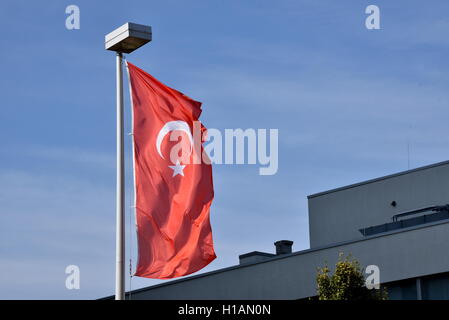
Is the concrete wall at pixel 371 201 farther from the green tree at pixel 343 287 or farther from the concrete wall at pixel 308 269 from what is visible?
the green tree at pixel 343 287

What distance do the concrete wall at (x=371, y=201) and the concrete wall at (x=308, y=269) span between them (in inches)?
310

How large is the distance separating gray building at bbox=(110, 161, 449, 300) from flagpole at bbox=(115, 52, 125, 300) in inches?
697

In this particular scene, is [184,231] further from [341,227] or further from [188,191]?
[341,227]

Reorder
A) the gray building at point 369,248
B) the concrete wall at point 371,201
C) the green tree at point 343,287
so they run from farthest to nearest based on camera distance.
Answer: the concrete wall at point 371,201, the gray building at point 369,248, the green tree at point 343,287

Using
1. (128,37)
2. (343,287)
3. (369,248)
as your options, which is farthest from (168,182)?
(369,248)

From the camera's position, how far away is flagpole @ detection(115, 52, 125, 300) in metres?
15.7

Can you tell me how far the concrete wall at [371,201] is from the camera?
4100 cm

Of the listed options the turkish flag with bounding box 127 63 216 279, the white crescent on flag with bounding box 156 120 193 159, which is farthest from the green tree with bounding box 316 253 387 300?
the white crescent on flag with bounding box 156 120 193 159

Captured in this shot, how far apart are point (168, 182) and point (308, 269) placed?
19.8 m

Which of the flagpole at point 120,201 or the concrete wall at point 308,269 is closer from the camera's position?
the flagpole at point 120,201

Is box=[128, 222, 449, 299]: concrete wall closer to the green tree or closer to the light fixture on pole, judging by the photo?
the green tree

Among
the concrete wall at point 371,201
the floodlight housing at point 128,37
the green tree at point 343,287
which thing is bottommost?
the green tree at point 343,287

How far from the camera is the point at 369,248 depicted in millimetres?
33719

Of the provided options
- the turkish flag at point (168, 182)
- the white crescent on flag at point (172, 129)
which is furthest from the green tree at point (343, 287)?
the white crescent on flag at point (172, 129)
